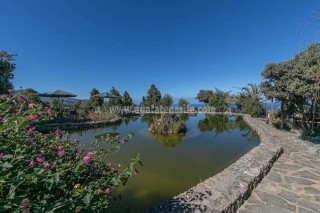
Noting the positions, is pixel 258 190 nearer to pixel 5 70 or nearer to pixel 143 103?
pixel 5 70

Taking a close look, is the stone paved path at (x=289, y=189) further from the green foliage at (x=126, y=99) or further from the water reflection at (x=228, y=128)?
the green foliage at (x=126, y=99)

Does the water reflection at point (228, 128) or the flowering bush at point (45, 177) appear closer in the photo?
the flowering bush at point (45, 177)

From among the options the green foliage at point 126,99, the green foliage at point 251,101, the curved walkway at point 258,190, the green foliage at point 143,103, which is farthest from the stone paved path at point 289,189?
the green foliage at point 143,103

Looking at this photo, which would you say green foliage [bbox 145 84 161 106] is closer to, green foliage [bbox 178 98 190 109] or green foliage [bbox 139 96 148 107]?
green foliage [bbox 139 96 148 107]

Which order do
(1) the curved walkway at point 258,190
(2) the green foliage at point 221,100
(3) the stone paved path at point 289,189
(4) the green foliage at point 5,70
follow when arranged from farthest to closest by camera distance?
(2) the green foliage at point 221,100 < (4) the green foliage at point 5,70 < (3) the stone paved path at point 289,189 < (1) the curved walkway at point 258,190

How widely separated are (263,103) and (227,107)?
7.18 m

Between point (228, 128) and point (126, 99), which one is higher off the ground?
point (126, 99)

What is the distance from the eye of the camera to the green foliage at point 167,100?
27.5 m

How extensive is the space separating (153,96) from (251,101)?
42.0 ft

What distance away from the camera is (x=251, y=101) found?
66.8ft

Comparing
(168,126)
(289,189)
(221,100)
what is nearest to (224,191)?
(289,189)

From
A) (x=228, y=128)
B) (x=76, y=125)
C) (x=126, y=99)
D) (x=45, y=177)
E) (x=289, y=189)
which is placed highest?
(x=126, y=99)

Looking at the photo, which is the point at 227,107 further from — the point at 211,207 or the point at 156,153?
the point at 211,207

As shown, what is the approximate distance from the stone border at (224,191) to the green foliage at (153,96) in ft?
76.0
